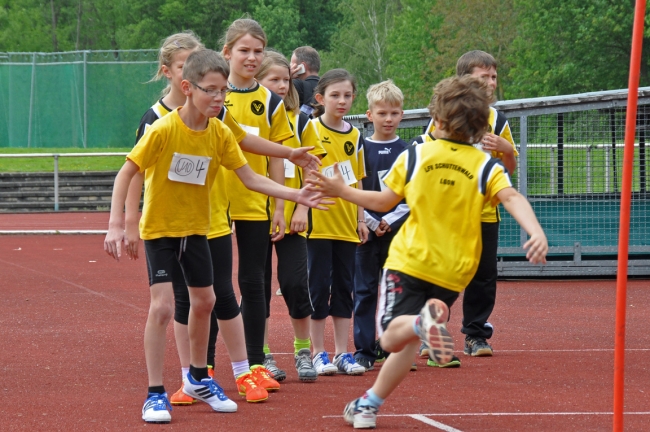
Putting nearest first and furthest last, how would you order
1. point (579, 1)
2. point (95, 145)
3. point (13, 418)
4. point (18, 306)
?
point (13, 418)
point (18, 306)
point (95, 145)
point (579, 1)

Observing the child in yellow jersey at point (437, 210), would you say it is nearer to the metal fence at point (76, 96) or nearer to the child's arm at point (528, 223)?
the child's arm at point (528, 223)

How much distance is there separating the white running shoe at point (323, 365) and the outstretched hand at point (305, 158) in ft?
4.78

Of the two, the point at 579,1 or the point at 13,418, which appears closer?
the point at 13,418

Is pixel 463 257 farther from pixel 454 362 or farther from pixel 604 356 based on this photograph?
pixel 604 356

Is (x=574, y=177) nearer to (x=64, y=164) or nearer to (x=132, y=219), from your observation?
(x=132, y=219)

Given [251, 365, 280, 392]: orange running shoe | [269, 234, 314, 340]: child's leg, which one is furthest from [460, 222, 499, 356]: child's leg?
[251, 365, 280, 392]: orange running shoe

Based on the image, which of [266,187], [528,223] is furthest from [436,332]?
[266,187]

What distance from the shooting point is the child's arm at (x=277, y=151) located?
18.2ft

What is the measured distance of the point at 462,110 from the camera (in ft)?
15.6

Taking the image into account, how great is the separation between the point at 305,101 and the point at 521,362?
2874 mm

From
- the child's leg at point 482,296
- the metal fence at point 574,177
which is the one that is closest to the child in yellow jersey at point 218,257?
the child's leg at point 482,296

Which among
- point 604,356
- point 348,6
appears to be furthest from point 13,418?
point 348,6

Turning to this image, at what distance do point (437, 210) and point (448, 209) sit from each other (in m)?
0.05

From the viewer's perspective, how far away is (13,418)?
5.25 m
